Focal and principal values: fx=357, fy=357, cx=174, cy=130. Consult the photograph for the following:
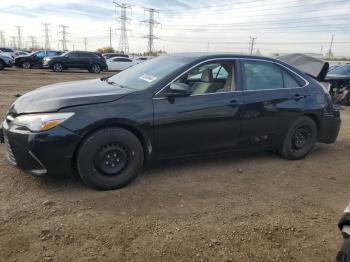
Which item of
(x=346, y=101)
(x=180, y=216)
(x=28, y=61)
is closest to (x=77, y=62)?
(x=28, y=61)

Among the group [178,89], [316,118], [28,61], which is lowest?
[28,61]

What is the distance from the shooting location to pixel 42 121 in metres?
3.67

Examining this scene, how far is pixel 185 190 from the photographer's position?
4.14 m

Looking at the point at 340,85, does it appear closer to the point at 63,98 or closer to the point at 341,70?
the point at 341,70

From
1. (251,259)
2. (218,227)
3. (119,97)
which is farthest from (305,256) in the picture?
(119,97)

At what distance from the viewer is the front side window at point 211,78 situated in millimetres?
4551

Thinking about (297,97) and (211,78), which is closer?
(211,78)

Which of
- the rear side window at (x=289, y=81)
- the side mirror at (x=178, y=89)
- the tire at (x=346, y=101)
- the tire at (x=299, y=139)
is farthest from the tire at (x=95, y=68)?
the side mirror at (x=178, y=89)

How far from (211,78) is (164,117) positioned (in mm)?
1059

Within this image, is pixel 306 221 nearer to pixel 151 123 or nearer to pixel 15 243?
pixel 151 123

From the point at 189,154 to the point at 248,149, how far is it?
99cm

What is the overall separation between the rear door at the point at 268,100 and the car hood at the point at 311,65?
1771mm

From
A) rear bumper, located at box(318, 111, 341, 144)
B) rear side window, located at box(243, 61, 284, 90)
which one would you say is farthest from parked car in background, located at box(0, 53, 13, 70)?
rear bumper, located at box(318, 111, 341, 144)

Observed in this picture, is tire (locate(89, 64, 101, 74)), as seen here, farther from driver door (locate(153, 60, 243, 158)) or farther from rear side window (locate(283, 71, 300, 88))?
driver door (locate(153, 60, 243, 158))
